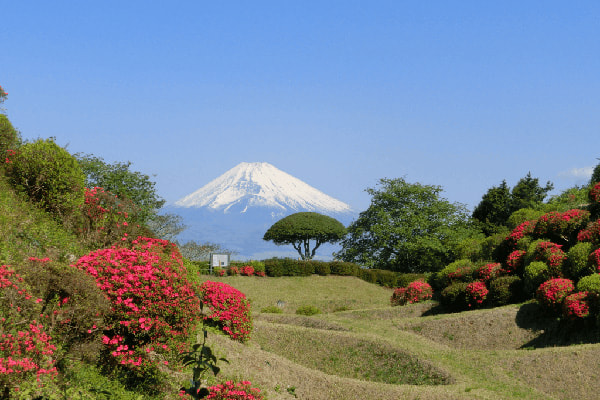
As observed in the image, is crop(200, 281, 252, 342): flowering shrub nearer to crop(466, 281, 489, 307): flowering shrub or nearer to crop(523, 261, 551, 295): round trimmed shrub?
crop(466, 281, 489, 307): flowering shrub

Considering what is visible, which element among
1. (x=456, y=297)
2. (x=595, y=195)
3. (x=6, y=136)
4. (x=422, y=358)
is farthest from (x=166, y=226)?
(x=595, y=195)

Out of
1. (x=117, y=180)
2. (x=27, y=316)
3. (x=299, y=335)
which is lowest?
(x=299, y=335)

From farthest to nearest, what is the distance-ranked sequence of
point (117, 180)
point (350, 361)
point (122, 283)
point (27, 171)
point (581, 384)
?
point (117, 180)
point (27, 171)
point (350, 361)
point (581, 384)
point (122, 283)

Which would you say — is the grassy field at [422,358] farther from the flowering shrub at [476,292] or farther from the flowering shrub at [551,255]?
the flowering shrub at [476,292]

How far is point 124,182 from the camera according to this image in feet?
108

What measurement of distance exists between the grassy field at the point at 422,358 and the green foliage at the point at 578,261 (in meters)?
1.86

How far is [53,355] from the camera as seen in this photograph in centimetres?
818

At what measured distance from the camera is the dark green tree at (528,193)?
1844 inches

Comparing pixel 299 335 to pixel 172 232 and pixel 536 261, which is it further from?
pixel 172 232

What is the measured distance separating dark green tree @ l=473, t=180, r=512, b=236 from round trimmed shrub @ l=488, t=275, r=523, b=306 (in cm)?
2698

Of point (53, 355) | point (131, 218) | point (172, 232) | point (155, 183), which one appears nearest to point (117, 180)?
point (155, 183)

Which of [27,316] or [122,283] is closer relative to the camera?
[27,316]

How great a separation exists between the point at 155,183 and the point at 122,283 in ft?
84.8

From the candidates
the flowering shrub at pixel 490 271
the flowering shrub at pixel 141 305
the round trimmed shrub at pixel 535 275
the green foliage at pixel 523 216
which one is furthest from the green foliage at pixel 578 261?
the flowering shrub at pixel 141 305
